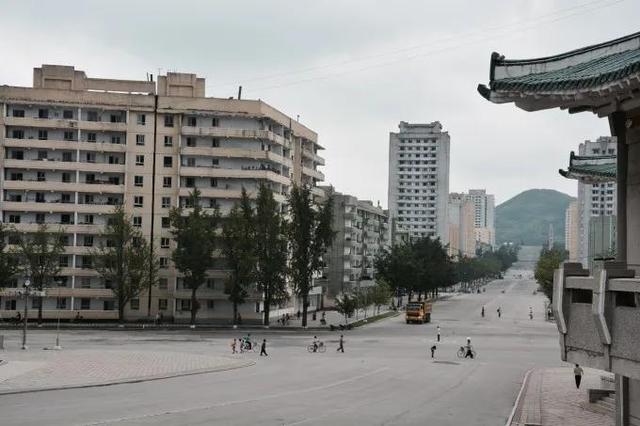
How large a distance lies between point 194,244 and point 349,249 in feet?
141

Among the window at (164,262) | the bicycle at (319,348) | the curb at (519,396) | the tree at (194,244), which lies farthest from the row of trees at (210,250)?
the curb at (519,396)

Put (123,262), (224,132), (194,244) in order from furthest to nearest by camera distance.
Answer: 1. (224,132)
2. (123,262)
3. (194,244)

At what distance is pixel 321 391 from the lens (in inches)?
1280

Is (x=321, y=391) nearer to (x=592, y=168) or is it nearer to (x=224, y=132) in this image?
(x=592, y=168)

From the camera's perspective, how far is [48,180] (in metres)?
74.3

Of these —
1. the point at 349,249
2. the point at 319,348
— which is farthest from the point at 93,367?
the point at 349,249

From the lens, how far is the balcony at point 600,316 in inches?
528

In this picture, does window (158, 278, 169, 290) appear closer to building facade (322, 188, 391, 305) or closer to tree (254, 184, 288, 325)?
tree (254, 184, 288, 325)

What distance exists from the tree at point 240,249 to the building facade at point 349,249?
92.3ft

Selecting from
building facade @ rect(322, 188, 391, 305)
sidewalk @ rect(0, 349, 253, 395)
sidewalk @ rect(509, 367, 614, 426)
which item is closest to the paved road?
sidewalk @ rect(509, 367, 614, 426)

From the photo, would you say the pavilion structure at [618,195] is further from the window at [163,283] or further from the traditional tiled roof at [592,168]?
the window at [163,283]

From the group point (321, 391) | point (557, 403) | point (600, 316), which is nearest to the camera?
point (600, 316)

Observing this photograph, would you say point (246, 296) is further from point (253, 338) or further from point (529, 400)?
point (529, 400)

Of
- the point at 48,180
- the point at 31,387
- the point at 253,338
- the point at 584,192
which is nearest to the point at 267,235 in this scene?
the point at 253,338
